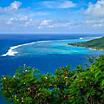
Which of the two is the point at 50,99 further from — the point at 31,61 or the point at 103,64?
the point at 31,61

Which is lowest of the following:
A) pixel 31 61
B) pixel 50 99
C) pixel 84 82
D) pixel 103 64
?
pixel 31 61

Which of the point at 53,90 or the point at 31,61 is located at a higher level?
the point at 53,90

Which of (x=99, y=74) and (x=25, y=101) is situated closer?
(x=99, y=74)

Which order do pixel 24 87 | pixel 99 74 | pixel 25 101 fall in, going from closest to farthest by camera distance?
pixel 99 74, pixel 25 101, pixel 24 87

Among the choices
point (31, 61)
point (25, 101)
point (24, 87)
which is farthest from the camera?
point (31, 61)

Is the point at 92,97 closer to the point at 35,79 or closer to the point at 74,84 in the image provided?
the point at 74,84

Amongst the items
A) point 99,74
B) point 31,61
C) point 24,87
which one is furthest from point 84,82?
point 31,61
